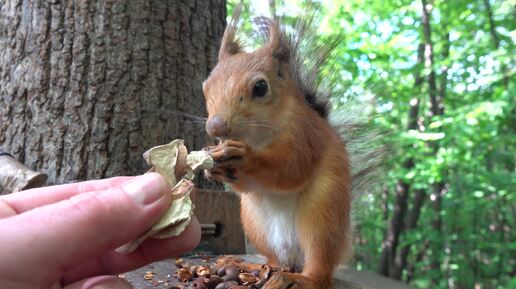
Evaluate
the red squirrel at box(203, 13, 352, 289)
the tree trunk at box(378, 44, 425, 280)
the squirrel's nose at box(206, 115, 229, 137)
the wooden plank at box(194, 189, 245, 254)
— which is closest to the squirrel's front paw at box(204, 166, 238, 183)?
the red squirrel at box(203, 13, 352, 289)

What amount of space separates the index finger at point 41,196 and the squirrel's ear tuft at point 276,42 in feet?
2.74

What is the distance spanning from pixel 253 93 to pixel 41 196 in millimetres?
741

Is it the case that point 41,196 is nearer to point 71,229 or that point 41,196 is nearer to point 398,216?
point 71,229

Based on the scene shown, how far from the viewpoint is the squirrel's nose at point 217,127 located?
1.32 meters

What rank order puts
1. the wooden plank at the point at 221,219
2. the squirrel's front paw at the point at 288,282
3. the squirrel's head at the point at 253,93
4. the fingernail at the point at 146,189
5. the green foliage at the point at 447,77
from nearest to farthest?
the fingernail at the point at 146,189 → the squirrel's front paw at the point at 288,282 → the squirrel's head at the point at 253,93 → the wooden plank at the point at 221,219 → the green foliage at the point at 447,77

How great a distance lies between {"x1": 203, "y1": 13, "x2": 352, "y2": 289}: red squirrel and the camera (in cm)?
136

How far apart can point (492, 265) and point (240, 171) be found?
9431mm

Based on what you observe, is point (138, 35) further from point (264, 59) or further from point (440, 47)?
point (440, 47)

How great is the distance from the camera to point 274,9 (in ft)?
5.52

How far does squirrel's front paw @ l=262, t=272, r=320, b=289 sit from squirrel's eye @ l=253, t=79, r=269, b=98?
1.93 ft

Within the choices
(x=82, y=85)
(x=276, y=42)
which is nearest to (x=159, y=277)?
(x=82, y=85)

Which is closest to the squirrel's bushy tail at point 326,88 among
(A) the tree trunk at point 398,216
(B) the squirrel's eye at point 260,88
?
(B) the squirrel's eye at point 260,88

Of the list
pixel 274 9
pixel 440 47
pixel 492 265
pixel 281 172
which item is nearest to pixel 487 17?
pixel 440 47

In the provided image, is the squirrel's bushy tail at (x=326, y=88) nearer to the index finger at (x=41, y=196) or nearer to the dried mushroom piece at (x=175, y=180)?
the dried mushroom piece at (x=175, y=180)
